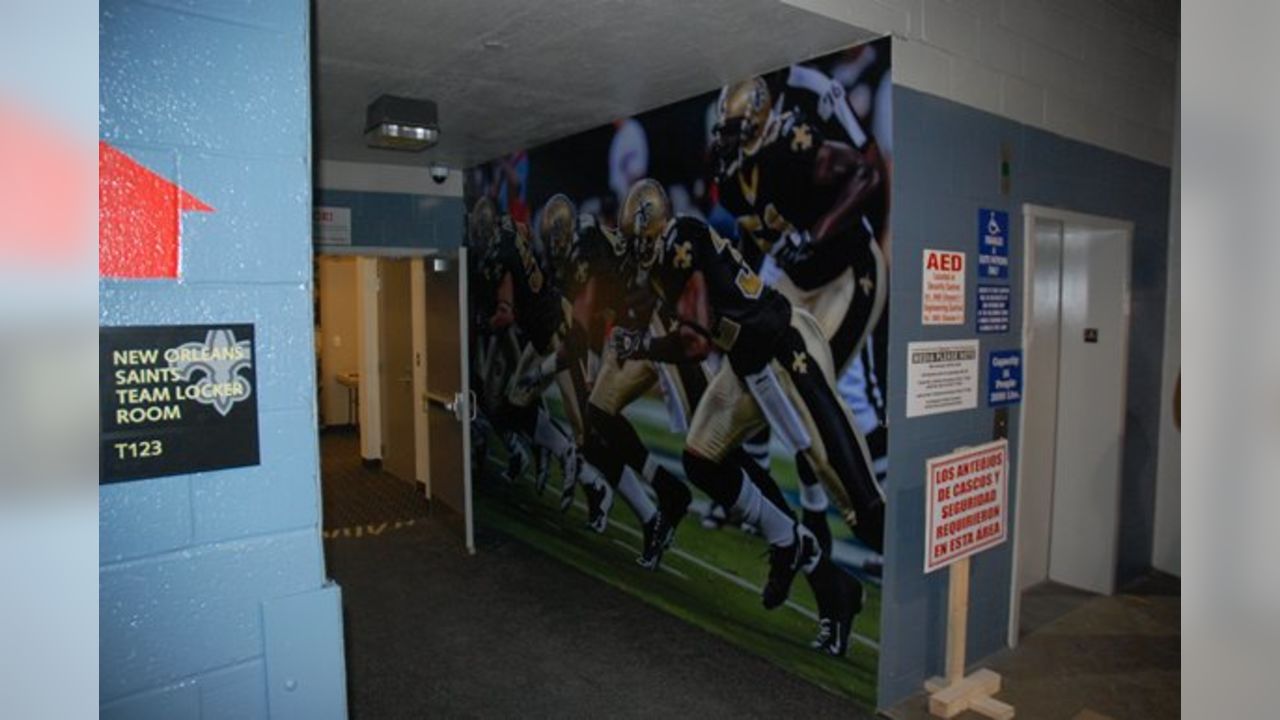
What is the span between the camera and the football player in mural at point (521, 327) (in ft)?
15.4

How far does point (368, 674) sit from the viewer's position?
3.19 metres

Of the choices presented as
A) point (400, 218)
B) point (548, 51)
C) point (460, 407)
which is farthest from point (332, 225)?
point (548, 51)

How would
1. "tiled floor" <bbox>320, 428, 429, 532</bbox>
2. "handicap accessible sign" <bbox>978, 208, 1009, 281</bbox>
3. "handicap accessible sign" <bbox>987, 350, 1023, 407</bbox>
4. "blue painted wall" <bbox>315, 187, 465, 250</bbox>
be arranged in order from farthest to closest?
"tiled floor" <bbox>320, 428, 429, 532</bbox>
"blue painted wall" <bbox>315, 187, 465, 250</bbox>
"handicap accessible sign" <bbox>987, 350, 1023, 407</bbox>
"handicap accessible sign" <bbox>978, 208, 1009, 281</bbox>

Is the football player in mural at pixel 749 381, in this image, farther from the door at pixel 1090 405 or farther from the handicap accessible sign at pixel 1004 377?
the door at pixel 1090 405

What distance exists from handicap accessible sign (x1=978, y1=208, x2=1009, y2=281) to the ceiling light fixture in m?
2.66

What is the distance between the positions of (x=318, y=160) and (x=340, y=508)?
275cm

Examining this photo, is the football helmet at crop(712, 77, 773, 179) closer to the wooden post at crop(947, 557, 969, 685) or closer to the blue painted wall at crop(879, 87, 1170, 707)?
the blue painted wall at crop(879, 87, 1170, 707)

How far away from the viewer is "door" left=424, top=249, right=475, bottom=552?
4.95 meters

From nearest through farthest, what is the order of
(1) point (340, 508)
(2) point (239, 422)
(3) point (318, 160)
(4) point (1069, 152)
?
(2) point (239, 422)
(4) point (1069, 152)
(3) point (318, 160)
(1) point (340, 508)

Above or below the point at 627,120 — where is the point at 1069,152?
below

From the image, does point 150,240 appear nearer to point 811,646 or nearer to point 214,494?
point 214,494

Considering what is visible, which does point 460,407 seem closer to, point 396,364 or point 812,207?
point 396,364

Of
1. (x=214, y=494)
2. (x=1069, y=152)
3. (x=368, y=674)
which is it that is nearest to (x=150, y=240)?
(x=214, y=494)

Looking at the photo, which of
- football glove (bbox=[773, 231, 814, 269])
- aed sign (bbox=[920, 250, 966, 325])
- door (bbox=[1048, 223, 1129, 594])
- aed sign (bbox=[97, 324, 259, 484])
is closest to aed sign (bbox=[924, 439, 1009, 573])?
aed sign (bbox=[920, 250, 966, 325])
